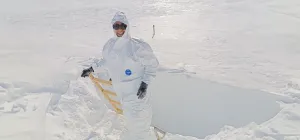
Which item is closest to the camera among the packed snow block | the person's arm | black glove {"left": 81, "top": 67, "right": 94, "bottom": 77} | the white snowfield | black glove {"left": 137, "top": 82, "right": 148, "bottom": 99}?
black glove {"left": 137, "top": 82, "right": 148, "bottom": 99}

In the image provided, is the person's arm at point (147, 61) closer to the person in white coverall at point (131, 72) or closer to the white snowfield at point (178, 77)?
the person in white coverall at point (131, 72)

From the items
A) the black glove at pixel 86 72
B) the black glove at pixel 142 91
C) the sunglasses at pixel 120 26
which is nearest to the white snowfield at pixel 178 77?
the black glove at pixel 142 91

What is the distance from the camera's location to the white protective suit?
3.58 meters

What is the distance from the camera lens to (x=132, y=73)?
12.0 ft

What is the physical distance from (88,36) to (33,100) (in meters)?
4.41

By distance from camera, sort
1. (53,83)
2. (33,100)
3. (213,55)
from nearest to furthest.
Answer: (33,100)
(53,83)
(213,55)

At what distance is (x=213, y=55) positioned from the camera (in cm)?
711

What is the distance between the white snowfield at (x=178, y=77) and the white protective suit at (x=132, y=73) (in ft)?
1.30

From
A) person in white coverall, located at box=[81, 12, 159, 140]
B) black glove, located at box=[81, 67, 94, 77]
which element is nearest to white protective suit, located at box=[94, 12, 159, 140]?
person in white coverall, located at box=[81, 12, 159, 140]

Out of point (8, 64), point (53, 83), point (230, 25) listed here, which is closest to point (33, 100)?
point (53, 83)

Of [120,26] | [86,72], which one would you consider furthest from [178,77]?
[120,26]

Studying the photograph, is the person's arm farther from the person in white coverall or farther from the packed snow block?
the packed snow block

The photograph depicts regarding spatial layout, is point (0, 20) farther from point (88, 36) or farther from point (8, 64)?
point (8, 64)

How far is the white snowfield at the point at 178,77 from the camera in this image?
14.0 ft
